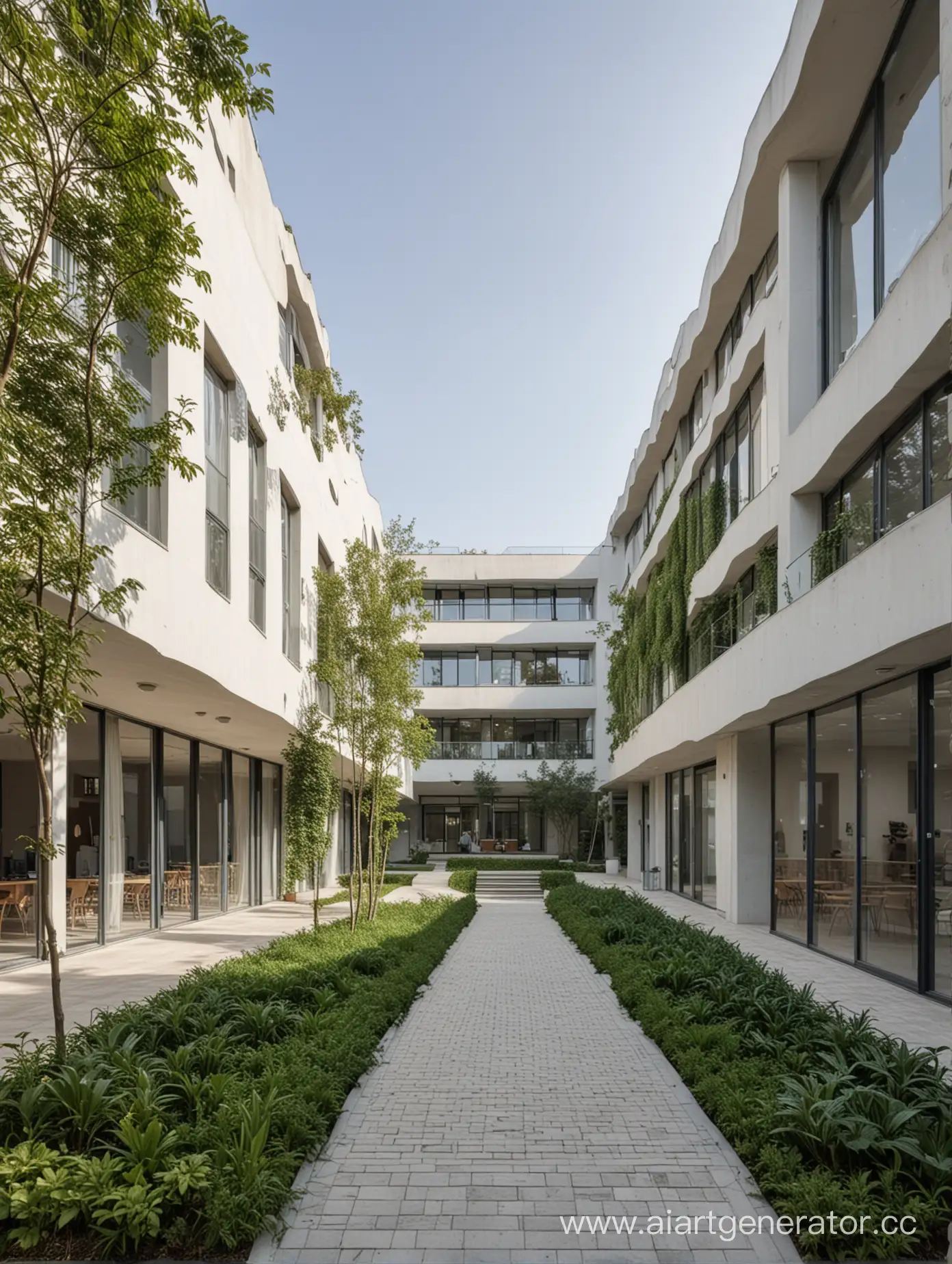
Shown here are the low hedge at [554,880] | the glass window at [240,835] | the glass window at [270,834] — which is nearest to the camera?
the glass window at [240,835]

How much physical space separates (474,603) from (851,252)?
33.6m

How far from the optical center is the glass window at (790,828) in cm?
1491

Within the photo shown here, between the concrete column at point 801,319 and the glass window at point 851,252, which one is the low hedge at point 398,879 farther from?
the glass window at point 851,252

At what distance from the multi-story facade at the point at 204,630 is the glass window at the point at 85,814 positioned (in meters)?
0.03

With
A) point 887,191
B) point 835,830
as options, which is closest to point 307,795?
point 835,830

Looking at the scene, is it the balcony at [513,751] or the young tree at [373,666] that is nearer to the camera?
the young tree at [373,666]

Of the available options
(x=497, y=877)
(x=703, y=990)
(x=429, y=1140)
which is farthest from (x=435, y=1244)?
(x=497, y=877)

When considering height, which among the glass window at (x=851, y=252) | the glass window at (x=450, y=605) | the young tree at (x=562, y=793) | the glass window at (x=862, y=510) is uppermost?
the glass window at (x=851, y=252)

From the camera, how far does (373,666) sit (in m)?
15.9

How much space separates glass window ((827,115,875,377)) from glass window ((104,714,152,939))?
37.8ft

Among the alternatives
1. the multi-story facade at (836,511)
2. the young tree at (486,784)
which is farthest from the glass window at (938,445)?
the young tree at (486,784)

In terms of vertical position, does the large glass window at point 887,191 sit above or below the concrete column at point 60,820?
above

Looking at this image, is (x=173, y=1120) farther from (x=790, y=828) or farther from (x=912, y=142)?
(x=790, y=828)

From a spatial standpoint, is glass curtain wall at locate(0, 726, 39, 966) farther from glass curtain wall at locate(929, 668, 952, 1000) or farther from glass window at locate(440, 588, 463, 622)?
glass window at locate(440, 588, 463, 622)
